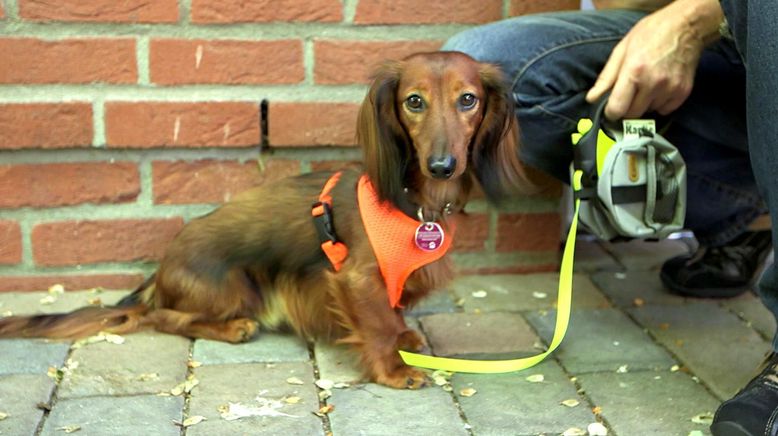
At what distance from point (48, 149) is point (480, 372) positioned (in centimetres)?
138

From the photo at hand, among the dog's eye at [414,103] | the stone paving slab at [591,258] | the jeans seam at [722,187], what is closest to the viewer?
the dog's eye at [414,103]

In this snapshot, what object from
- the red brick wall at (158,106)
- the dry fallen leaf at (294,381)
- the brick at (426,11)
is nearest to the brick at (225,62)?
the red brick wall at (158,106)

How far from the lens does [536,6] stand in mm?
2912

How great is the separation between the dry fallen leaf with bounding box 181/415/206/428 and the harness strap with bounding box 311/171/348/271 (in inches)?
20.8

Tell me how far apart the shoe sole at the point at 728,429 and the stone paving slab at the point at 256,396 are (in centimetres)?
85

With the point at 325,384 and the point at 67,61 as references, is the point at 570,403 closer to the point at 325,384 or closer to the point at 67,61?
the point at 325,384

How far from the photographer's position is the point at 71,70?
267cm

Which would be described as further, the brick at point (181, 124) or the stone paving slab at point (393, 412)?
the brick at point (181, 124)

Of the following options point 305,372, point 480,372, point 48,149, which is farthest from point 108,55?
point 480,372

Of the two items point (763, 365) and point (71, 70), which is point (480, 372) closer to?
point (763, 365)

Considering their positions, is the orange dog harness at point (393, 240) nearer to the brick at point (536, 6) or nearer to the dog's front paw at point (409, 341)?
the dog's front paw at point (409, 341)

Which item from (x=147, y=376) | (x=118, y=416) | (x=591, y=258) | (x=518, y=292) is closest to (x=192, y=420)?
(x=118, y=416)

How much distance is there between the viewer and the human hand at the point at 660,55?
2.39 metres

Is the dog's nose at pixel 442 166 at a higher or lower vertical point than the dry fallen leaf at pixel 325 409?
higher
